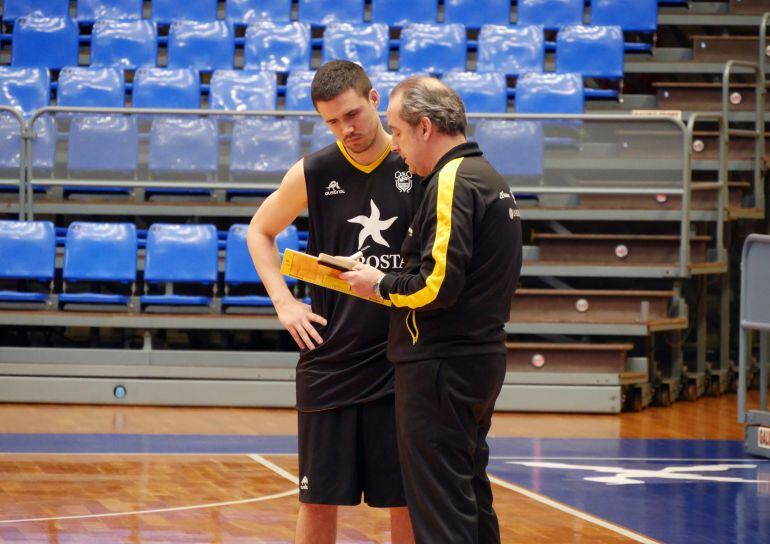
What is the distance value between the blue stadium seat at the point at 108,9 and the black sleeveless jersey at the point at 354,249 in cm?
829

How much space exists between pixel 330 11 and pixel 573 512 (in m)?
7.03

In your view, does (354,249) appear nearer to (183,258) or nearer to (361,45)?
(183,258)

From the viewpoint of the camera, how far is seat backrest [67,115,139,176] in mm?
8703

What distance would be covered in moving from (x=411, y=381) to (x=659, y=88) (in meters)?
8.28

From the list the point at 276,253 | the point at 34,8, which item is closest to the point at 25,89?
the point at 34,8

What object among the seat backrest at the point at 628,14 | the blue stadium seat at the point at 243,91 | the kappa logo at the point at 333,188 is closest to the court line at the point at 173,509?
the kappa logo at the point at 333,188

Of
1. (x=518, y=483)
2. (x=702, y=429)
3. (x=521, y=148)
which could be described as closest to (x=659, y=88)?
(x=521, y=148)

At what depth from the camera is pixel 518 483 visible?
5879mm

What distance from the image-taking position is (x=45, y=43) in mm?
10742

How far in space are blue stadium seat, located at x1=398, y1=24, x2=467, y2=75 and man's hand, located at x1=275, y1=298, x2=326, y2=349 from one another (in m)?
7.33

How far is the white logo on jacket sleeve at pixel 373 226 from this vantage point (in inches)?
131

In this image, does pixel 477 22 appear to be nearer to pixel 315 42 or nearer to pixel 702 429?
pixel 315 42

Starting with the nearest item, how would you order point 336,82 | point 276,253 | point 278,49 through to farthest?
point 336,82 → point 276,253 → point 278,49

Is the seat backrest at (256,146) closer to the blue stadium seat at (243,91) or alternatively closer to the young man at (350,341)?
the blue stadium seat at (243,91)
